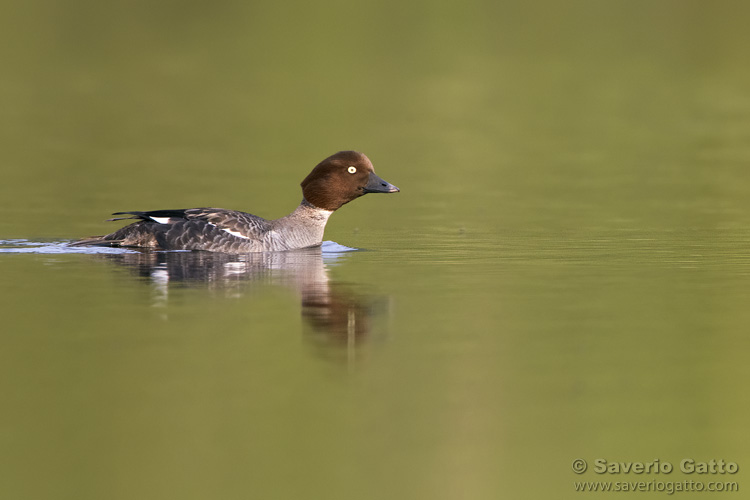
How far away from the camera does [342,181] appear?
59.0ft

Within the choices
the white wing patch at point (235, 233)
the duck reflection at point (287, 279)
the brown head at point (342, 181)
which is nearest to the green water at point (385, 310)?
the duck reflection at point (287, 279)

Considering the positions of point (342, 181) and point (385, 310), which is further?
point (342, 181)

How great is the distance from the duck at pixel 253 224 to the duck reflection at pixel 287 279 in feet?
0.58

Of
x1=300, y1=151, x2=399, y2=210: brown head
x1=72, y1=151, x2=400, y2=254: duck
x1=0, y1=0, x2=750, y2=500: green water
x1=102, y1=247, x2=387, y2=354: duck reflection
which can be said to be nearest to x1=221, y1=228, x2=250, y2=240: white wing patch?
x1=72, y1=151, x2=400, y2=254: duck

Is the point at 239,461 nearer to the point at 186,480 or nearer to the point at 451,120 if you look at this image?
the point at 186,480

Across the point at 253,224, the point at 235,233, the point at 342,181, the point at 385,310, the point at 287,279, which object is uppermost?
the point at 342,181

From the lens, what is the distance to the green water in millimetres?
8766

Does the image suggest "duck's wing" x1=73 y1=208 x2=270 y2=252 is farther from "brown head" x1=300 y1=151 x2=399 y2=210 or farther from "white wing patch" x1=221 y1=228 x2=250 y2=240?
"brown head" x1=300 y1=151 x2=399 y2=210

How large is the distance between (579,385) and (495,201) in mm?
12527

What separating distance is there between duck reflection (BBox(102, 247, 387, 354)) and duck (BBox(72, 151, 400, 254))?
0.18 m

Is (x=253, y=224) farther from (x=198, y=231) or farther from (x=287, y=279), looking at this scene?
(x=287, y=279)

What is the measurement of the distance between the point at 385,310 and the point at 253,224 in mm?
4795

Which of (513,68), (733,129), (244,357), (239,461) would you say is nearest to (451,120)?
(733,129)

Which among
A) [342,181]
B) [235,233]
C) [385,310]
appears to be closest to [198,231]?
[235,233]
